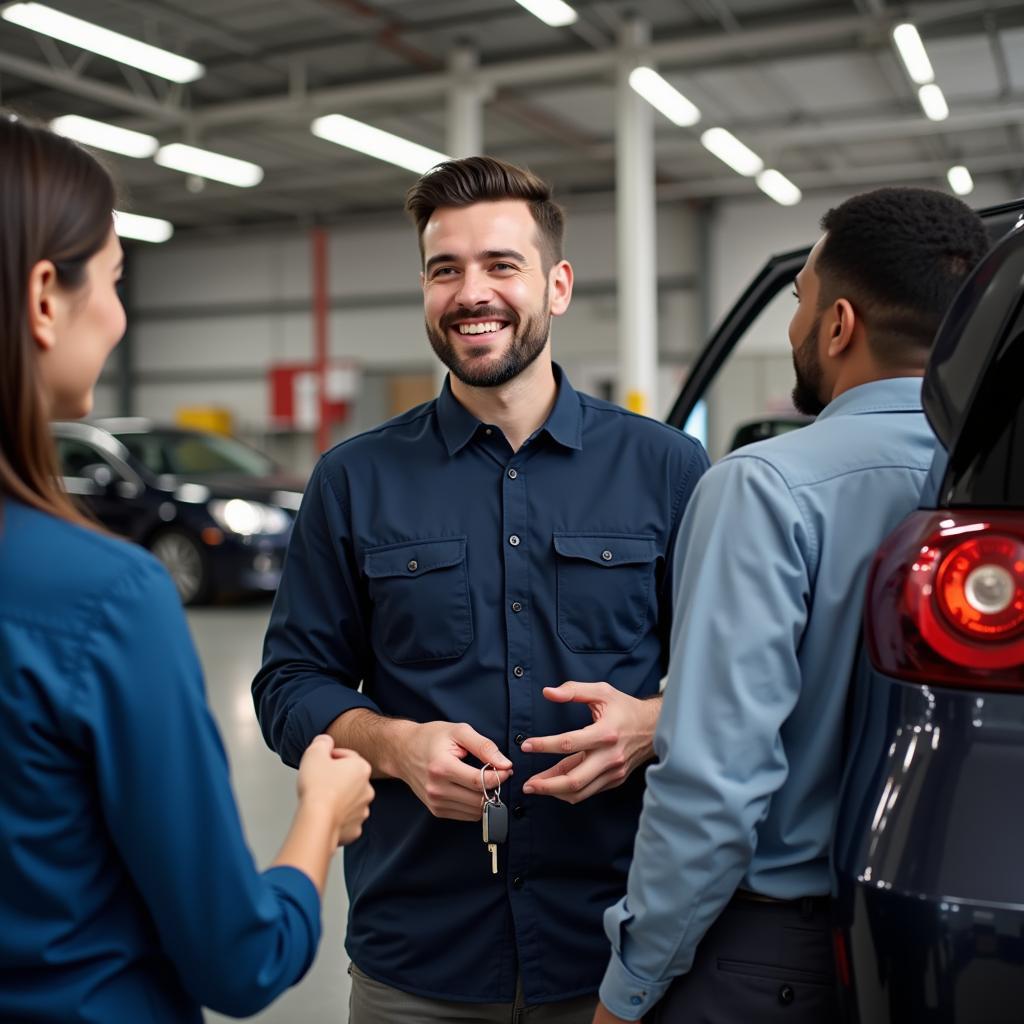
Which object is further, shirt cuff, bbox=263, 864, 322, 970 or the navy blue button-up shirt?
the navy blue button-up shirt

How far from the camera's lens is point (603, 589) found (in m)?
1.91

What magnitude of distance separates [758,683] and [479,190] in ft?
3.39

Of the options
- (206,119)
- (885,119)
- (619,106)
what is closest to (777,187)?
(885,119)

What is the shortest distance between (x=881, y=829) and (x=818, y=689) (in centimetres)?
22

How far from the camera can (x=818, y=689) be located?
137 cm

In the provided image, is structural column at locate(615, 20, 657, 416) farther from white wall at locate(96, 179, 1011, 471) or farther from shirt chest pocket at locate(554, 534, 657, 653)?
shirt chest pocket at locate(554, 534, 657, 653)

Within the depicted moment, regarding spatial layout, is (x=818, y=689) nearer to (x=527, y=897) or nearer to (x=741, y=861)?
(x=741, y=861)

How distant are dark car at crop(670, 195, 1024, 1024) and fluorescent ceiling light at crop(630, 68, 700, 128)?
11.0 metres

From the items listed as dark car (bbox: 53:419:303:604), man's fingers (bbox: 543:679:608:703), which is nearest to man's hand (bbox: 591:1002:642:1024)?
man's fingers (bbox: 543:679:608:703)

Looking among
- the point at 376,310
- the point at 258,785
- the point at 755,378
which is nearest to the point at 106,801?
the point at 258,785

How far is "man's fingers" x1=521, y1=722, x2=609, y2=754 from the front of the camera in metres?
1.68

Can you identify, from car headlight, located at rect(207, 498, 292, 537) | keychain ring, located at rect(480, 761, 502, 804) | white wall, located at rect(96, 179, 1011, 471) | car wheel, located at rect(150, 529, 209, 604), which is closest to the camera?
keychain ring, located at rect(480, 761, 502, 804)

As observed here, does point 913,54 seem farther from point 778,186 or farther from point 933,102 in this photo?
point 778,186

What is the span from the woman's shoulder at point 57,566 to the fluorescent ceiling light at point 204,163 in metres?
12.7
